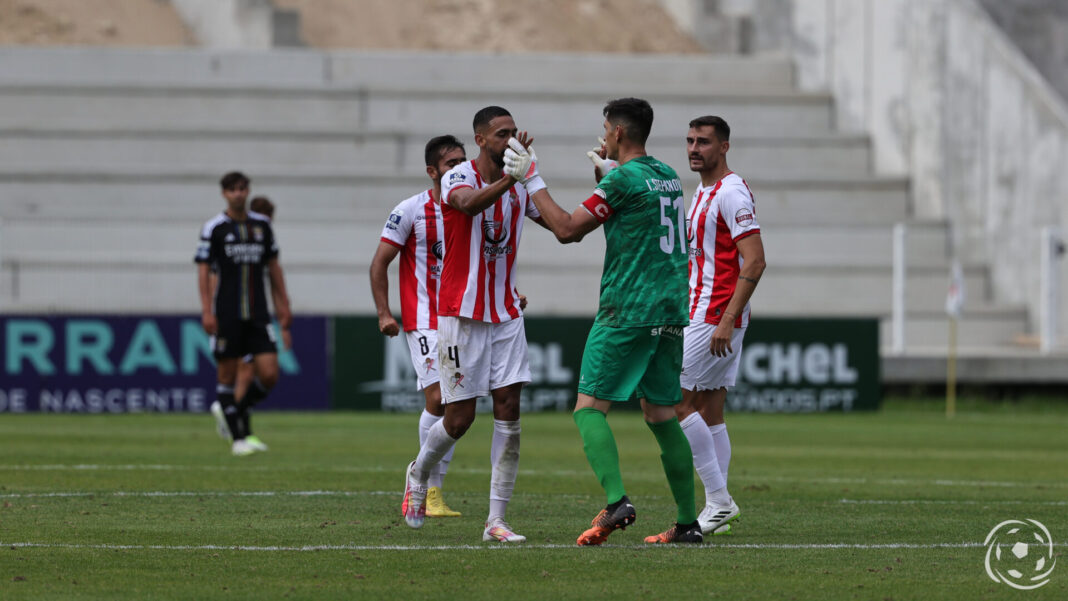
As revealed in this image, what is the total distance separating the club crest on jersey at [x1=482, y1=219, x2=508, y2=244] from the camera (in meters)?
8.86

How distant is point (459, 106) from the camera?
109 ft

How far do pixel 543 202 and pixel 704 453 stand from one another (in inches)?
77.0

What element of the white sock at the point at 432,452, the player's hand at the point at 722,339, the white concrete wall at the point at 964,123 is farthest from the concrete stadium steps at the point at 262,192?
the player's hand at the point at 722,339

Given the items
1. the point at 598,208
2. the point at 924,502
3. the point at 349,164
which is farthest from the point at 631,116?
the point at 349,164

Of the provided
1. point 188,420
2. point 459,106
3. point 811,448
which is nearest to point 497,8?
point 459,106

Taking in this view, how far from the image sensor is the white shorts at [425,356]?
34.1 feet

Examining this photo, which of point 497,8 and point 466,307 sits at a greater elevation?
point 497,8

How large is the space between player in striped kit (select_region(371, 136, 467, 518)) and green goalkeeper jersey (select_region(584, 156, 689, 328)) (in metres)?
2.09

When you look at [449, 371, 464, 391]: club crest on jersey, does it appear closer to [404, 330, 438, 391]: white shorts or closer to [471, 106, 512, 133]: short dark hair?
[471, 106, 512, 133]: short dark hair

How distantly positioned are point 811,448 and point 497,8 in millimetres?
26776

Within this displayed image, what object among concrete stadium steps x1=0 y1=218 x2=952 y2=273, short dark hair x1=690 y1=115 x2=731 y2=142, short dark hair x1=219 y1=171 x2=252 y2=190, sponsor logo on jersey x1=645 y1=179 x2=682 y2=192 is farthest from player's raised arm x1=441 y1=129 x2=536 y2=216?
concrete stadium steps x1=0 y1=218 x2=952 y2=273

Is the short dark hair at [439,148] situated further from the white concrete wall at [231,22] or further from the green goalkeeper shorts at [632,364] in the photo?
the white concrete wall at [231,22]

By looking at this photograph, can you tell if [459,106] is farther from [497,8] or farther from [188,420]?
[188,420]

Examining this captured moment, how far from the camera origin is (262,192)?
29.8m
